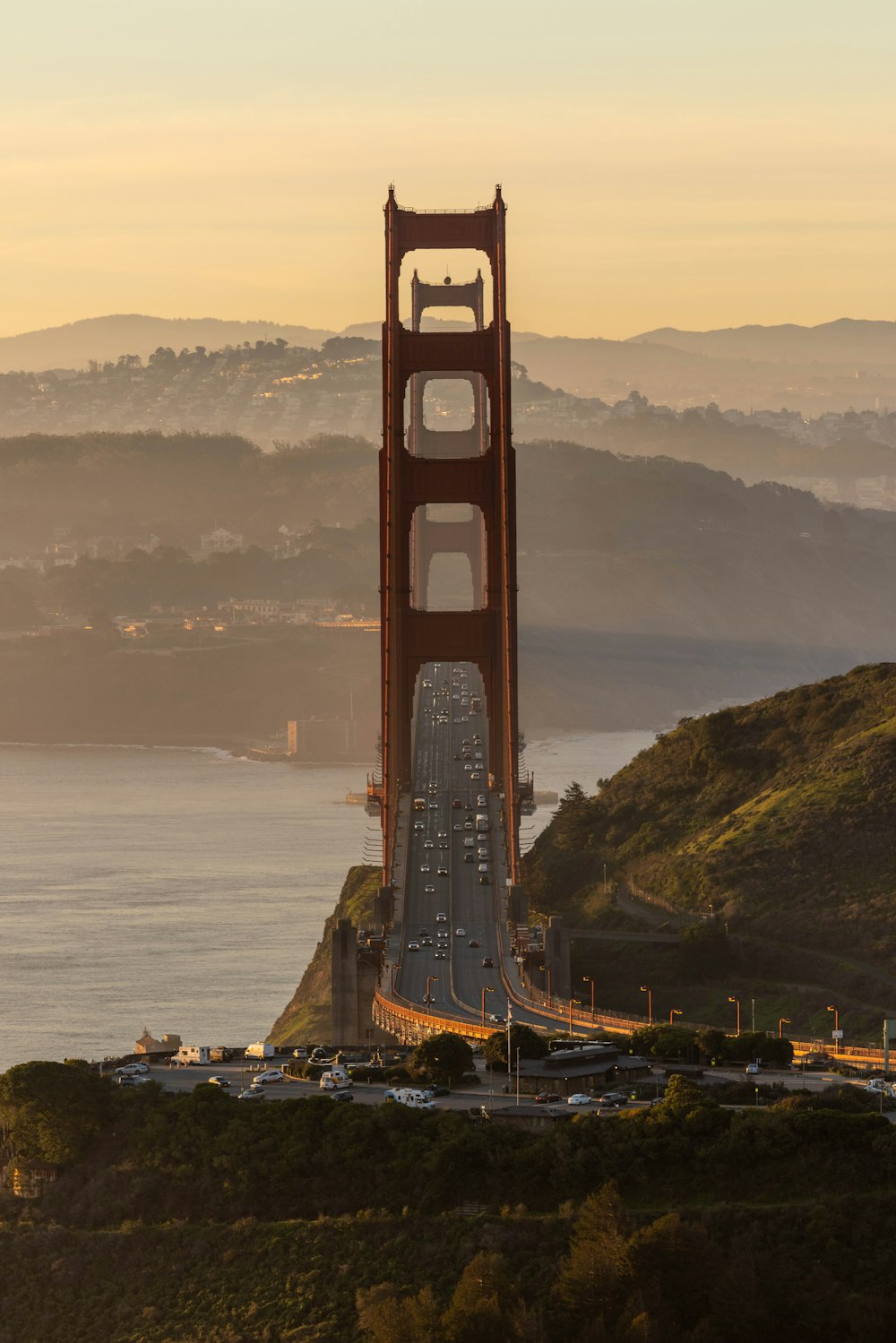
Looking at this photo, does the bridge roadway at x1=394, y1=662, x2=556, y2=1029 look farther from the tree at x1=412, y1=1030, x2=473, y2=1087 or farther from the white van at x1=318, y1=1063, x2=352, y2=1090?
the white van at x1=318, y1=1063, x2=352, y2=1090

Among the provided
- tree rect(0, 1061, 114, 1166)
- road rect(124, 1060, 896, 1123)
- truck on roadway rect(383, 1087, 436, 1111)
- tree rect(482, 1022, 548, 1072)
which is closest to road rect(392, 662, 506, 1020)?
tree rect(482, 1022, 548, 1072)

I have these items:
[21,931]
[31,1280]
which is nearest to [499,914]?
[31,1280]

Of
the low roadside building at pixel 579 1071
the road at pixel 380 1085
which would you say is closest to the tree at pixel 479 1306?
the road at pixel 380 1085

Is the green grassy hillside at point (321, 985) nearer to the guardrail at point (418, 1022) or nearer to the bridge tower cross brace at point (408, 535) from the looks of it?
the bridge tower cross brace at point (408, 535)

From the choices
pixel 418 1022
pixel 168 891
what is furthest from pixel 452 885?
pixel 168 891

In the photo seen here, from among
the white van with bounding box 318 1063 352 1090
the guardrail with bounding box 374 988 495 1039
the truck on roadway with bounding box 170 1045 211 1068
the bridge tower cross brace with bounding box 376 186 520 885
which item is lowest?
the white van with bounding box 318 1063 352 1090

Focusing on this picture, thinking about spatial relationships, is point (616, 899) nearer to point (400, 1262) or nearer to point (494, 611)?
point (494, 611)

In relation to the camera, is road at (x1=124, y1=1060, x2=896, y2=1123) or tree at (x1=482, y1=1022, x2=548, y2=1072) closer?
road at (x1=124, y1=1060, x2=896, y2=1123)
